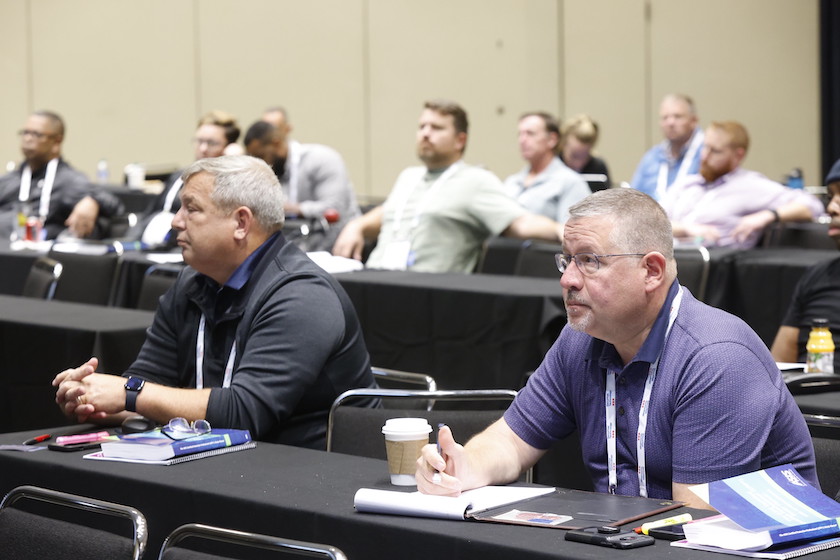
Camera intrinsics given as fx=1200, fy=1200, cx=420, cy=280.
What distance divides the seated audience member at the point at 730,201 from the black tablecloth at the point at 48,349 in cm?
321

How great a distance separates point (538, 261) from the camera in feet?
17.0

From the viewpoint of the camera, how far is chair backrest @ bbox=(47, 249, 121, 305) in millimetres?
5098

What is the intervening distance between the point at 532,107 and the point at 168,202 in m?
4.14

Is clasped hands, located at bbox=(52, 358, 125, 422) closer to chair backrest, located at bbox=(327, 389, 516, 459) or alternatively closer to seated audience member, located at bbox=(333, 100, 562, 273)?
chair backrest, located at bbox=(327, 389, 516, 459)

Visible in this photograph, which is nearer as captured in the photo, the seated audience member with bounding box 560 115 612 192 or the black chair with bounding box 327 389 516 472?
the black chair with bounding box 327 389 516 472

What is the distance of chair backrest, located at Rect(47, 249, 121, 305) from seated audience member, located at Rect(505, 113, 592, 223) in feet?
9.38

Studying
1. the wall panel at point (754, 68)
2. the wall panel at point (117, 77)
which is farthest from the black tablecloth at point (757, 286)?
the wall panel at point (117, 77)

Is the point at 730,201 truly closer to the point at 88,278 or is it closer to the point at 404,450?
the point at 88,278

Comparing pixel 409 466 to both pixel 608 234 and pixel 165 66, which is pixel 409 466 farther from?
pixel 165 66

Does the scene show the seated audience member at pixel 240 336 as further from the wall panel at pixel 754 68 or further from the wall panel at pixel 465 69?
the wall panel at pixel 465 69

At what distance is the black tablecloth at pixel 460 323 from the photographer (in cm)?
443

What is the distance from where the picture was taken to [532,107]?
10.4m

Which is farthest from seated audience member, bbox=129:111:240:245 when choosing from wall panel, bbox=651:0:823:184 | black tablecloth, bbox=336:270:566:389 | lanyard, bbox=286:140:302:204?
wall panel, bbox=651:0:823:184

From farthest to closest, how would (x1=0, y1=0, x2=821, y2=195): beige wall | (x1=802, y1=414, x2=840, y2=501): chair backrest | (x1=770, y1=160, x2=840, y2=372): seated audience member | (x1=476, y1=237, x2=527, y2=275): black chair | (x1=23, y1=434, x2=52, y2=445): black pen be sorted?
(x1=0, y1=0, x2=821, y2=195): beige wall
(x1=476, y1=237, x2=527, y2=275): black chair
(x1=770, y1=160, x2=840, y2=372): seated audience member
(x1=23, y1=434, x2=52, y2=445): black pen
(x1=802, y1=414, x2=840, y2=501): chair backrest
